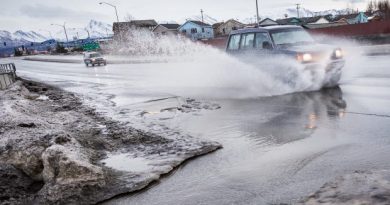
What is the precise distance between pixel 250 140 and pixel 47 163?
334 cm

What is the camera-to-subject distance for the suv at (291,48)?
1103cm

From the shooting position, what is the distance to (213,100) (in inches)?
467

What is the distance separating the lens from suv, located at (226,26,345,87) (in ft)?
36.2

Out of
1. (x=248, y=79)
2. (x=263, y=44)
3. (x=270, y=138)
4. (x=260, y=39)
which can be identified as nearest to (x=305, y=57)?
(x=263, y=44)

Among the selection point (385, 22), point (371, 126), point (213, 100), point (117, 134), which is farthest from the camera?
point (385, 22)

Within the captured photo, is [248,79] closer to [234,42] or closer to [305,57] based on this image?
[234,42]

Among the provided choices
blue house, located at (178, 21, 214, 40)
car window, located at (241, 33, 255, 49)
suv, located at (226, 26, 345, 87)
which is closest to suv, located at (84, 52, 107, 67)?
suv, located at (226, 26, 345, 87)

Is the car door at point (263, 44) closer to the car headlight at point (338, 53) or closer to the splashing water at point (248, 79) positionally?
the splashing water at point (248, 79)

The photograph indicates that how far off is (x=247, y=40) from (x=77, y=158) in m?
8.30

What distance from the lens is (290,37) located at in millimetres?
12156

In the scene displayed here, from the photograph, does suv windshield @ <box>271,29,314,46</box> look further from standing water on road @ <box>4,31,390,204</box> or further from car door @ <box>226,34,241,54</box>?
car door @ <box>226,34,241,54</box>

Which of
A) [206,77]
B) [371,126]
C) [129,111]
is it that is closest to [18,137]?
[129,111]

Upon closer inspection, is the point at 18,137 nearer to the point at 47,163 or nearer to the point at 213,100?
the point at 47,163

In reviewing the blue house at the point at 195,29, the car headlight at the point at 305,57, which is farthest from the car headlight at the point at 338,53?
the blue house at the point at 195,29
